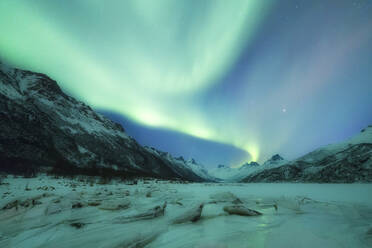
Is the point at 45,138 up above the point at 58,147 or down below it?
above

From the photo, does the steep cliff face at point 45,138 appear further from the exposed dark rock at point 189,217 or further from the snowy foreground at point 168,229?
the exposed dark rock at point 189,217

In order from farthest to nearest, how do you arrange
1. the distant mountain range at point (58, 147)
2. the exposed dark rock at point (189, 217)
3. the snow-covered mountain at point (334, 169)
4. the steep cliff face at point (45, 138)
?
the snow-covered mountain at point (334, 169) → the distant mountain range at point (58, 147) → the steep cliff face at point (45, 138) → the exposed dark rock at point (189, 217)

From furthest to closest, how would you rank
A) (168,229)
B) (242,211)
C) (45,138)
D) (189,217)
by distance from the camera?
(45,138) → (242,211) → (189,217) → (168,229)

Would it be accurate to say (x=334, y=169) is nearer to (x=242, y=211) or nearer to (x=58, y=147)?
(x=242, y=211)

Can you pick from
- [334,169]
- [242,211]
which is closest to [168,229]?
A: [242,211]

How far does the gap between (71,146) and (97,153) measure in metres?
10.0

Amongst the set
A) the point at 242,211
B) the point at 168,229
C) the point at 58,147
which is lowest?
the point at 168,229

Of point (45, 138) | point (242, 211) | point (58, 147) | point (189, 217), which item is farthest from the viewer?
point (58, 147)

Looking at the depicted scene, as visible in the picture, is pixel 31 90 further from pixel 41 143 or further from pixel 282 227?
pixel 282 227

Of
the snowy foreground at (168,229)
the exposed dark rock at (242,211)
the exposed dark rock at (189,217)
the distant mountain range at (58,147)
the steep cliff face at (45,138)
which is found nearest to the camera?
the snowy foreground at (168,229)

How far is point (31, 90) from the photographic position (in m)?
75.5

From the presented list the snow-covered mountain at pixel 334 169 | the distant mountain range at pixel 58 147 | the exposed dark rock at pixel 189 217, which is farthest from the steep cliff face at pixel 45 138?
the snow-covered mountain at pixel 334 169

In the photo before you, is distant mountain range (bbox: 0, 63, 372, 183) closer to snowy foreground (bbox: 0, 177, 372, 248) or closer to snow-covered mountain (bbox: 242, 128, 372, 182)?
snow-covered mountain (bbox: 242, 128, 372, 182)

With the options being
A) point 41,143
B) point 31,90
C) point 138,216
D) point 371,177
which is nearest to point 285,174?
point 371,177
